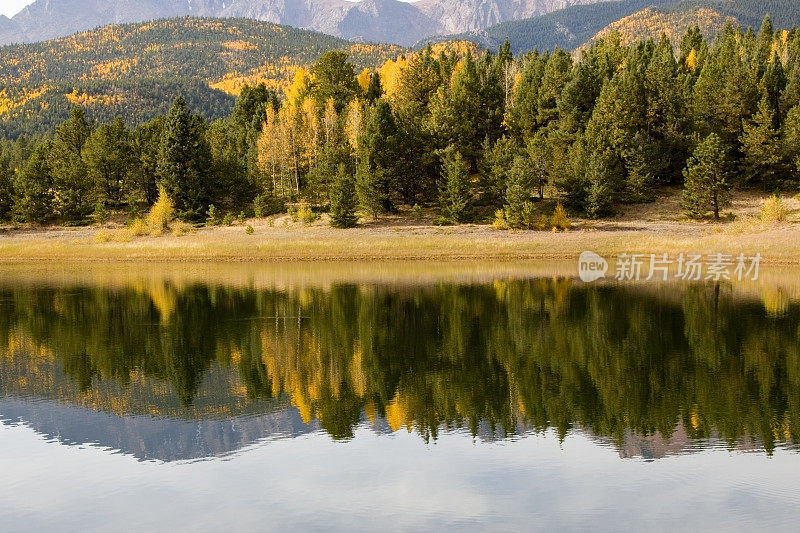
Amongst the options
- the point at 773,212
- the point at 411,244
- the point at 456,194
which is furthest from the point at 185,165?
the point at 773,212

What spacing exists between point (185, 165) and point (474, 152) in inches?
1281

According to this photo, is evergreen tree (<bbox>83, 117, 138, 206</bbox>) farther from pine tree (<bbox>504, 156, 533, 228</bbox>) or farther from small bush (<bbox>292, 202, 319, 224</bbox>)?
pine tree (<bbox>504, 156, 533, 228</bbox>)

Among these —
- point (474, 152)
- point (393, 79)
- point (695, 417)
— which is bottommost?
point (695, 417)

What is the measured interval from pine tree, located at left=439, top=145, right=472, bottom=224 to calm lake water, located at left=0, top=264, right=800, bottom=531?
38.0 m

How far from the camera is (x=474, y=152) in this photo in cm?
8731

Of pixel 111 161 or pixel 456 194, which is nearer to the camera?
pixel 456 194

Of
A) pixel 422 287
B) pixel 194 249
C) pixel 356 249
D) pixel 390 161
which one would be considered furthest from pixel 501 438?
pixel 390 161

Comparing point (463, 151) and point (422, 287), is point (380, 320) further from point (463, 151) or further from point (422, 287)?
point (463, 151)

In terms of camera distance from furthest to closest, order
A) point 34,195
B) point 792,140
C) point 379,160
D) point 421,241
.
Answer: point 34,195, point 379,160, point 792,140, point 421,241

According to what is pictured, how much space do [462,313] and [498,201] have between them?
47931 millimetres

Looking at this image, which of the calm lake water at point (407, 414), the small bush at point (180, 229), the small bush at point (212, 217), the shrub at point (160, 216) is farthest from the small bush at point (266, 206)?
the calm lake water at point (407, 414)

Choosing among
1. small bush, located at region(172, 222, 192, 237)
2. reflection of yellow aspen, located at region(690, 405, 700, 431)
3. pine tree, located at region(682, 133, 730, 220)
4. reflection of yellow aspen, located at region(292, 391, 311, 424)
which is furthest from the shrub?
reflection of yellow aspen, located at region(690, 405, 700, 431)

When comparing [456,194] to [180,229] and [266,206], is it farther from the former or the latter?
[180,229]

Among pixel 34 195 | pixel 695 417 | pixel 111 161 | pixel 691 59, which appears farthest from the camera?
pixel 691 59
